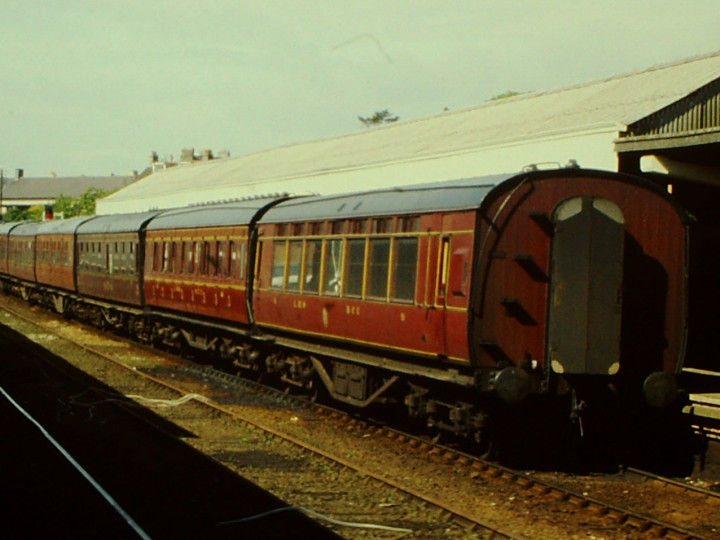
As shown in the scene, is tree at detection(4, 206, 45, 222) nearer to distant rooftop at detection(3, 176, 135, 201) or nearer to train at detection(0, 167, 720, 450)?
distant rooftop at detection(3, 176, 135, 201)

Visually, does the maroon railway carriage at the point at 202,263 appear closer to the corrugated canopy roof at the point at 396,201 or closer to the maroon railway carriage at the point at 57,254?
the corrugated canopy roof at the point at 396,201

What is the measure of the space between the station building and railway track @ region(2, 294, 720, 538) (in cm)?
357

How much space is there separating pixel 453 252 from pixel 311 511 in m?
3.41

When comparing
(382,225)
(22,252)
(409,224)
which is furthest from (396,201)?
(22,252)

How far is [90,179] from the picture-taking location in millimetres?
137125

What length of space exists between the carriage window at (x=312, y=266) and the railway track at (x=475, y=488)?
1979 mm

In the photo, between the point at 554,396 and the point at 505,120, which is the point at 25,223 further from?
the point at 554,396

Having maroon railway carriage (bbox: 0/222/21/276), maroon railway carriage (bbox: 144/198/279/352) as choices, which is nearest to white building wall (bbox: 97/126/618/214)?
maroon railway carriage (bbox: 144/198/279/352)

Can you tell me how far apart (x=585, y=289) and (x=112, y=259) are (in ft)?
56.6

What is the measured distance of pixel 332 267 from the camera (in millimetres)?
13539

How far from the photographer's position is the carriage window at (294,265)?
1469 centimetres

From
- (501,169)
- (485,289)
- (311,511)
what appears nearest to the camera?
(311,511)

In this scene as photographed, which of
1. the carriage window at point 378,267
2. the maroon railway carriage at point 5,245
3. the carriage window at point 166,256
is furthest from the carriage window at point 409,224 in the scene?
the maroon railway carriage at point 5,245

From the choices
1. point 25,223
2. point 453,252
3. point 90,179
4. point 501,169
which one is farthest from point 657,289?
point 90,179
